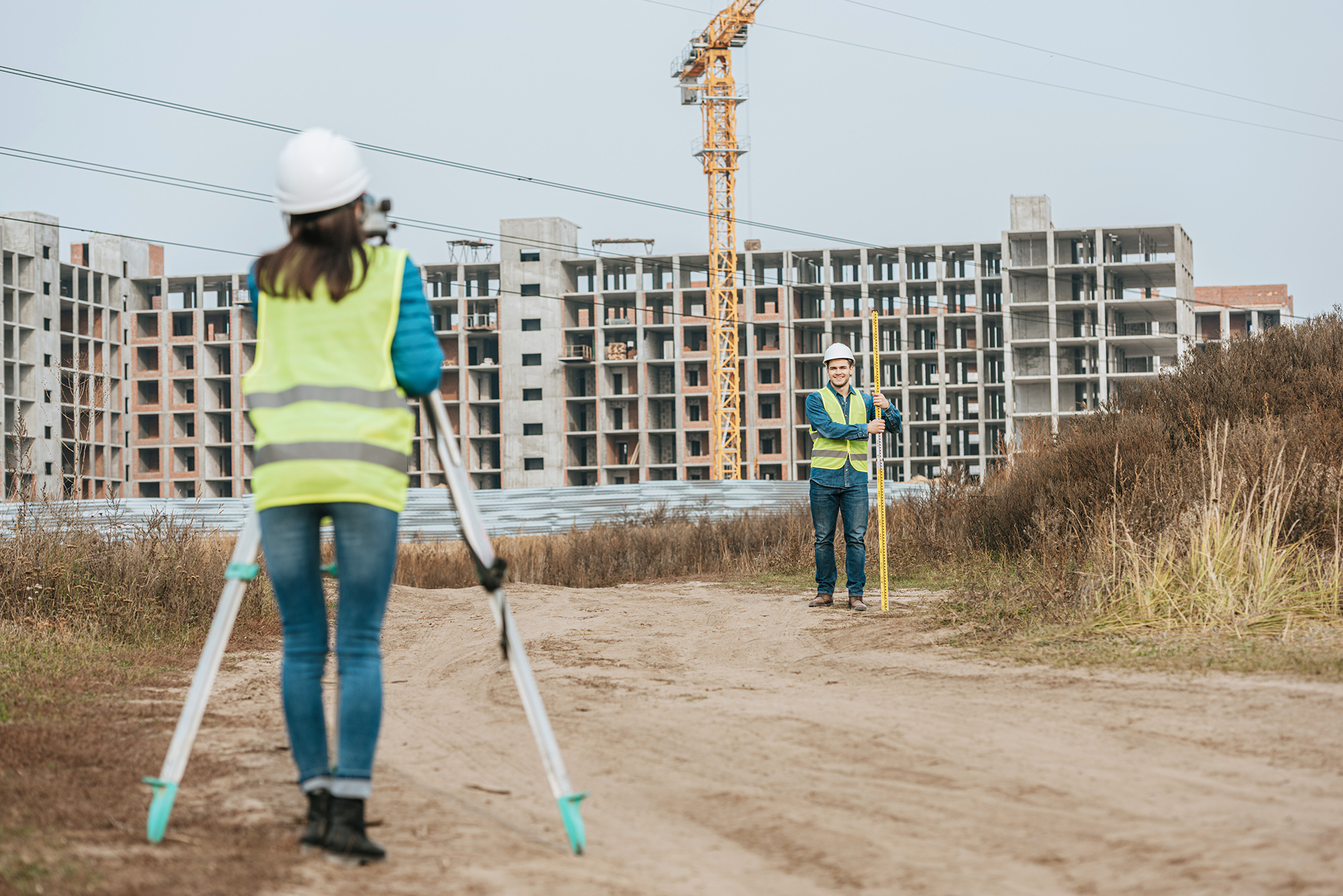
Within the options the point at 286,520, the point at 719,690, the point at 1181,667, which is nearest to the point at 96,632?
the point at 719,690

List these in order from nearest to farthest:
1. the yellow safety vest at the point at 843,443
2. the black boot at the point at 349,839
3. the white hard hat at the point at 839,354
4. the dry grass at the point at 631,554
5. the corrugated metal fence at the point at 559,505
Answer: the black boot at the point at 349,839, the yellow safety vest at the point at 843,443, the white hard hat at the point at 839,354, the dry grass at the point at 631,554, the corrugated metal fence at the point at 559,505

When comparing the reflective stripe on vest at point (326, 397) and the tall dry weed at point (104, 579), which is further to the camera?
the tall dry weed at point (104, 579)

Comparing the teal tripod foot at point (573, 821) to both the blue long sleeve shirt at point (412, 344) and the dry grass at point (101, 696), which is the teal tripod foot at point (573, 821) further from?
the blue long sleeve shirt at point (412, 344)

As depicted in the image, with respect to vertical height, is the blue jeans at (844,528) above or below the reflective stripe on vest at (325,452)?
below

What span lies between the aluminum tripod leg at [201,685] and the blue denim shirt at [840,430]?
23.9ft

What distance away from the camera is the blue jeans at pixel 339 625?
11.8 ft

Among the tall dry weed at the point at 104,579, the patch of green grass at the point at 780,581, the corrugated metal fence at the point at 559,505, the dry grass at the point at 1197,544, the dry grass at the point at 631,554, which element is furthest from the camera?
the corrugated metal fence at the point at 559,505

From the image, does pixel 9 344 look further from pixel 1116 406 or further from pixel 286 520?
pixel 286 520

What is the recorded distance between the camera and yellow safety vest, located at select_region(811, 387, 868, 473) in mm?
10844

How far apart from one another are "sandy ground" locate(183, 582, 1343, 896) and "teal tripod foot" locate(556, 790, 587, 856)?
55 millimetres

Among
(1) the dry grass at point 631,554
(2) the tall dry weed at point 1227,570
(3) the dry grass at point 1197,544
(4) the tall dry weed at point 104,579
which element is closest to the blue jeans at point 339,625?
(3) the dry grass at point 1197,544

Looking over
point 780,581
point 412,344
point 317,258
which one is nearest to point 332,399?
point 412,344

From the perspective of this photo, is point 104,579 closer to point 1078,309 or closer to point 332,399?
point 332,399

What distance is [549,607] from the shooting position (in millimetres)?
12086
